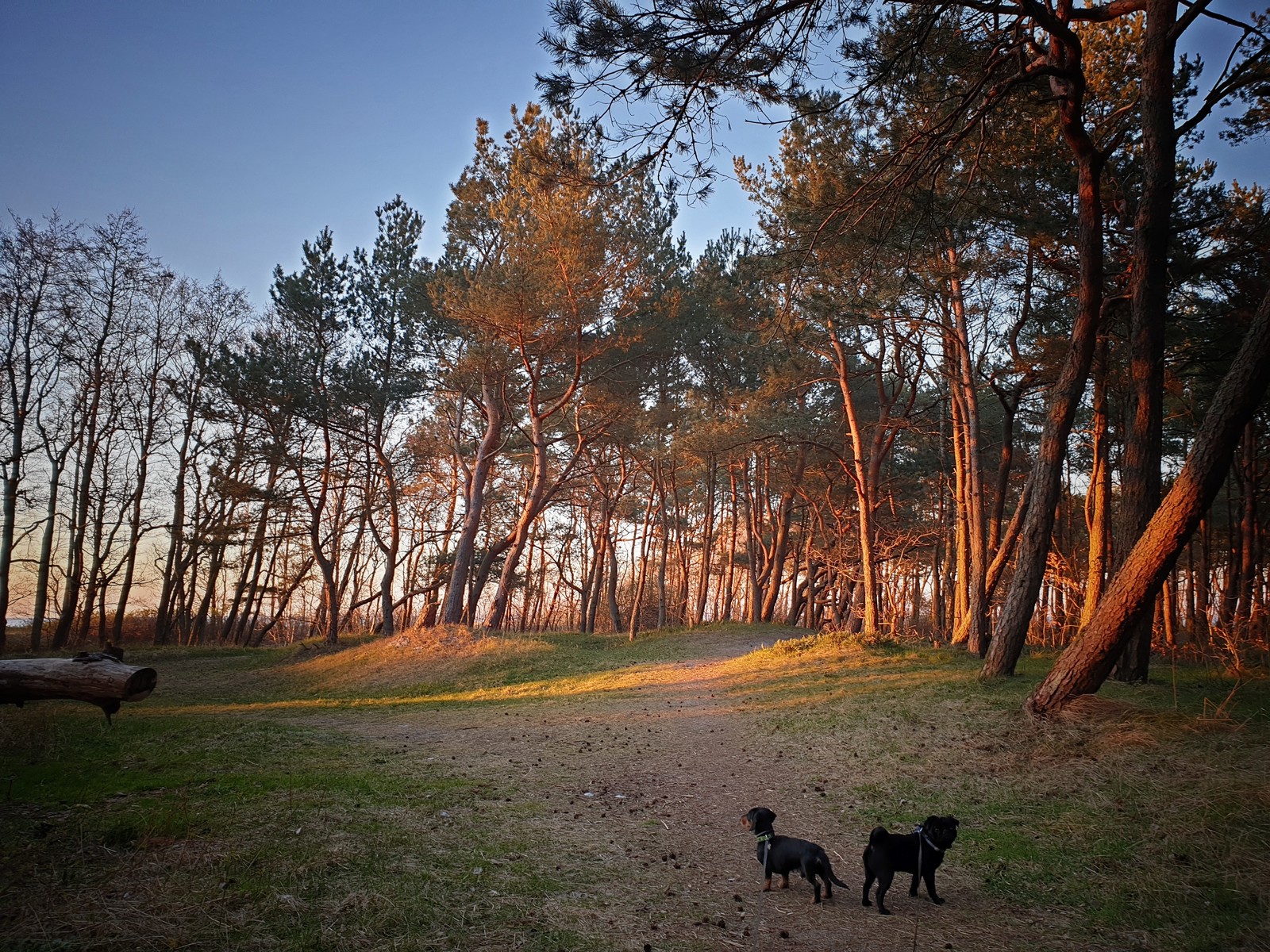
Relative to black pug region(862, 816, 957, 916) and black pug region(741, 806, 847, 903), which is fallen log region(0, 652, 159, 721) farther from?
black pug region(862, 816, 957, 916)

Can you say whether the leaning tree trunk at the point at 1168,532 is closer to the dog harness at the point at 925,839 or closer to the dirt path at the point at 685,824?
the dirt path at the point at 685,824

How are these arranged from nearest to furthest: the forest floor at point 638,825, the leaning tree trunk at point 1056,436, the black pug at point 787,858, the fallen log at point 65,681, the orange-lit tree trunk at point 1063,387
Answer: the forest floor at point 638,825, the black pug at point 787,858, the fallen log at point 65,681, the orange-lit tree trunk at point 1063,387, the leaning tree trunk at point 1056,436

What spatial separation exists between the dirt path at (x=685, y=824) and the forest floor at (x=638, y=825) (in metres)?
0.03

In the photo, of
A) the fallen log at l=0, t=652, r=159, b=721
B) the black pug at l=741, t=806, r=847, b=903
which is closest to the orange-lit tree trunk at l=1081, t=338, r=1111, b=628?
the black pug at l=741, t=806, r=847, b=903

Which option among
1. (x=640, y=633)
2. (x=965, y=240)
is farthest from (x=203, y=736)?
(x=640, y=633)

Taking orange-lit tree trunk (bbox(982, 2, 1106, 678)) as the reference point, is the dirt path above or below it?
below

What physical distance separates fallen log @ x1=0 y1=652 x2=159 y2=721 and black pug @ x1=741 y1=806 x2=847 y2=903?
437 centimetres

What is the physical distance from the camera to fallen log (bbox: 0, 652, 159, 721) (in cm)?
492

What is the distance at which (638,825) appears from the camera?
5016 millimetres

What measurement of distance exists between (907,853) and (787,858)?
617 millimetres

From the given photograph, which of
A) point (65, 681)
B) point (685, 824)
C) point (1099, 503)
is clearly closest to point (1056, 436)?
point (1099, 503)

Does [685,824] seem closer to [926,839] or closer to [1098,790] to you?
[926,839]

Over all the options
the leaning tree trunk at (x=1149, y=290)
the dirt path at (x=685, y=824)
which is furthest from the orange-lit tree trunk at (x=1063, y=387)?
the dirt path at (x=685, y=824)

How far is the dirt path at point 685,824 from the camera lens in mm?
3281
